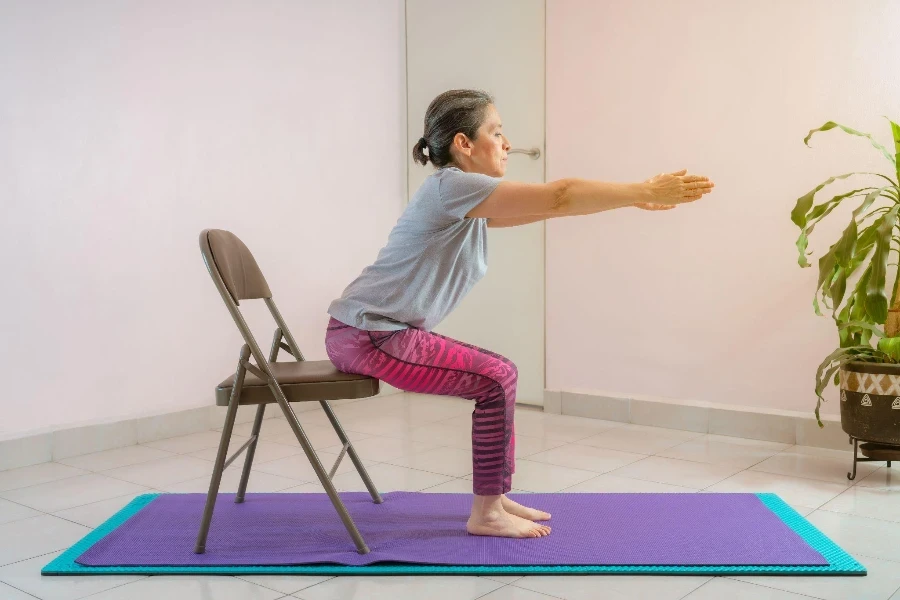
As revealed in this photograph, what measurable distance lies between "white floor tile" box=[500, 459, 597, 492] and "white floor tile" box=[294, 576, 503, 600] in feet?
2.64

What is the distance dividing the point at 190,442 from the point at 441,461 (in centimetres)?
108

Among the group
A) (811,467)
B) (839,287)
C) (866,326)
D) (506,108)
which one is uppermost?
(506,108)

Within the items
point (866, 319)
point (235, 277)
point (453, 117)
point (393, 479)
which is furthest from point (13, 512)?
point (866, 319)

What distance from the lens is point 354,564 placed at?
82.3 inches

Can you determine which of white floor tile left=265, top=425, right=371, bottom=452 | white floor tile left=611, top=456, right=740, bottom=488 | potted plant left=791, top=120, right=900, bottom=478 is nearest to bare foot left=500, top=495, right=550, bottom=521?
white floor tile left=611, top=456, right=740, bottom=488

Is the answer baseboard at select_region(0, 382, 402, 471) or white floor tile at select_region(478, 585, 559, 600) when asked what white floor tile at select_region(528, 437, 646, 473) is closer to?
white floor tile at select_region(478, 585, 559, 600)

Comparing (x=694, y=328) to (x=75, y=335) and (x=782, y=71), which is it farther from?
(x=75, y=335)

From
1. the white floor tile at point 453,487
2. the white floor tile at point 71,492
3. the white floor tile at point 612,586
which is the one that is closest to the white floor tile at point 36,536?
the white floor tile at point 71,492

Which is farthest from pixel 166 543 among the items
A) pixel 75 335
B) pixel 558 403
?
pixel 558 403

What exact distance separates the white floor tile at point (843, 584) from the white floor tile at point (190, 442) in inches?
86.1

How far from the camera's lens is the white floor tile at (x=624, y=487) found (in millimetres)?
2768

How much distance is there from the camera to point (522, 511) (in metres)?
2.40

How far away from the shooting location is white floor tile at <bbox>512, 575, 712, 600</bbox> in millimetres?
1920

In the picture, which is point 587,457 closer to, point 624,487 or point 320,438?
point 624,487
